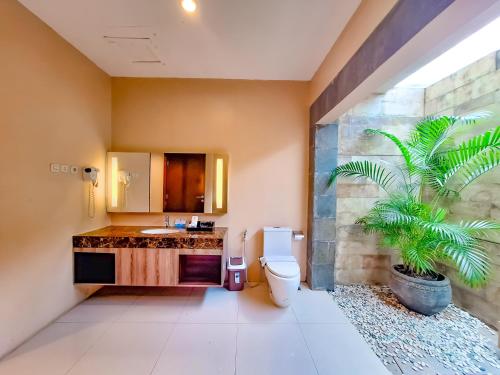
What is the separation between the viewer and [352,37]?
203cm

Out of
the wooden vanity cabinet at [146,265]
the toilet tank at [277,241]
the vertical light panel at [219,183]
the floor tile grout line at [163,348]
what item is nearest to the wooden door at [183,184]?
the vertical light panel at [219,183]

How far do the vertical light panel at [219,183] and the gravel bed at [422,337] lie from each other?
1935 millimetres

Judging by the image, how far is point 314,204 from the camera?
3.14m

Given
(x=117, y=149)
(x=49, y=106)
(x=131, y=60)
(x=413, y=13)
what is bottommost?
(x=117, y=149)

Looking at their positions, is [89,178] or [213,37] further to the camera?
[89,178]


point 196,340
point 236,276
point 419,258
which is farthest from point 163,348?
point 419,258

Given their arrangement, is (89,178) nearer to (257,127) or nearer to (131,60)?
(131,60)

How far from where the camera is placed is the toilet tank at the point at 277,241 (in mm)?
3223

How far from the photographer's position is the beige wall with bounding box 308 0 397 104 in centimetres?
164

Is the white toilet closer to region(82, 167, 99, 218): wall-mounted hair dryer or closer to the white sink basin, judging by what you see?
the white sink basin

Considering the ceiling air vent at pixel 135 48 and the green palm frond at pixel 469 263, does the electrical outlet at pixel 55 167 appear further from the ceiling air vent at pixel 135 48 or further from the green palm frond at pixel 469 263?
the green palm frond at pixel 469 263

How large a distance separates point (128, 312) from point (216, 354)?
1.22m

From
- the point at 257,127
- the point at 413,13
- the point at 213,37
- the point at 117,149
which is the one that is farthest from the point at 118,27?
the point at 413,13

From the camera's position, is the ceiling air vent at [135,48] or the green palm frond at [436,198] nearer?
the green palm frond at [436,198]
